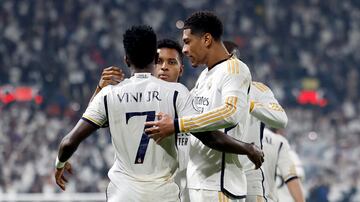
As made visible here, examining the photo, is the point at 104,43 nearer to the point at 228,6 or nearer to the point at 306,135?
the point at 228,6

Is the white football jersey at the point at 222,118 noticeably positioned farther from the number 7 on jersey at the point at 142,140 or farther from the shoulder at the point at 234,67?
the number 7 on jersey at the point at 142,140

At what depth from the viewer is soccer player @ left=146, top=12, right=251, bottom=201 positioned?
5.39 metres

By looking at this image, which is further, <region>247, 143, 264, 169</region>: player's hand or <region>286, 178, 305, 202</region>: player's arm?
<region>286, 178, 305, 202</region>: player's arm

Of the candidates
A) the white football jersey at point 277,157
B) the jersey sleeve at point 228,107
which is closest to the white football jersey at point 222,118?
the jersey sleeve at point 228,107

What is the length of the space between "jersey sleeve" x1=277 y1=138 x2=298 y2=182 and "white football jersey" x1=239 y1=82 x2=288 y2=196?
1459 mm

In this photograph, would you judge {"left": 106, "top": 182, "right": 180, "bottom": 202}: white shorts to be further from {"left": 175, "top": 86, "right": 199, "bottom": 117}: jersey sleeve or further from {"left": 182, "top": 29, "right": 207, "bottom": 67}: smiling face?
{"left": 182, "top": 29, "right": 207, "bottom": 67}: smiling face

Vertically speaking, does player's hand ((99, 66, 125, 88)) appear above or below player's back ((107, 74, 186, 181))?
above

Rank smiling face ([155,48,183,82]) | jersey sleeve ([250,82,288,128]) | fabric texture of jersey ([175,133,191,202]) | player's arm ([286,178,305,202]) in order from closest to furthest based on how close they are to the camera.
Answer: fabric texture of jersey ([175,133,191,202]), jersey sleeve ([250,82,288,128]), smiling face ([155,48,183,82]), player's arm ([286,178,305,202])

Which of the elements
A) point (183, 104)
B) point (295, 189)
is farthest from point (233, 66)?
point (295, 189)

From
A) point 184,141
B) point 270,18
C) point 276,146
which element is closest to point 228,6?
point 270,18

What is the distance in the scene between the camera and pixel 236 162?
5637mm

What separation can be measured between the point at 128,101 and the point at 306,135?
15814 mm

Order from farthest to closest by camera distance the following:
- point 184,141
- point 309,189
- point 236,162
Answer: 1. point 309,189
2. point 184,141
3. point 236,162

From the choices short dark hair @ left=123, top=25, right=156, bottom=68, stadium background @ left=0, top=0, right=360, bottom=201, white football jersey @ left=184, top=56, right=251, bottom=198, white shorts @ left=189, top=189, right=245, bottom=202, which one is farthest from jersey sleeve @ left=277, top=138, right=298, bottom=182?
stadium background @ left=0, top=0, right=360, bottom=201
